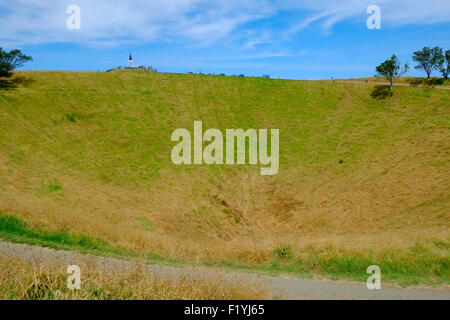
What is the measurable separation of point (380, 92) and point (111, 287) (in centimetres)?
4589

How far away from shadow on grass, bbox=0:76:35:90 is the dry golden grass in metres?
37.8

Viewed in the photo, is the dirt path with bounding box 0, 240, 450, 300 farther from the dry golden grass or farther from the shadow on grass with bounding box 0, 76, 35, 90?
the shadow on grass with bounding box 0, 76, 35, 90

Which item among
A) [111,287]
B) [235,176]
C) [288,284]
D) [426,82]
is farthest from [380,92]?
[111,287]

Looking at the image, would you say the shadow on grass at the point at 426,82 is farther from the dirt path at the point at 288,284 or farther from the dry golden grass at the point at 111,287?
the dry golden grass at the point at 111,287

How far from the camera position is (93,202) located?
2258cm

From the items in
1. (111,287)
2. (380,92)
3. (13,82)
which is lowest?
(111,287)

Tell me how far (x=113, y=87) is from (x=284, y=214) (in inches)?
1223

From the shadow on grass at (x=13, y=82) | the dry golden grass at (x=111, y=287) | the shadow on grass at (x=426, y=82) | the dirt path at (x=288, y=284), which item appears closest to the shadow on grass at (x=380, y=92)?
the shadow on grass at (x=426, y=82)

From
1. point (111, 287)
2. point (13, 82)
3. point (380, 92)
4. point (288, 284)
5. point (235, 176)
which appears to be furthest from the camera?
point (380, 92)

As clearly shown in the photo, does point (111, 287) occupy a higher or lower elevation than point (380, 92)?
lower

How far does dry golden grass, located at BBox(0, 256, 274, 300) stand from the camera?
22.7ft

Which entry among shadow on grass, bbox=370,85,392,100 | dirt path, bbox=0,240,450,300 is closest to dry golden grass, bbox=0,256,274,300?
dirt path, bbox=0,240,450,300

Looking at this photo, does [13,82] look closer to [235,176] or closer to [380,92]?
[235,176]

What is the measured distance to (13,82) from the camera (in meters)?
39.2
